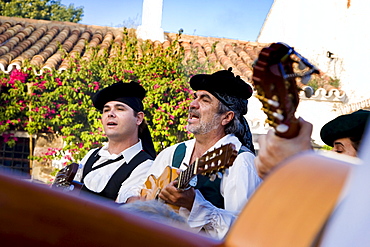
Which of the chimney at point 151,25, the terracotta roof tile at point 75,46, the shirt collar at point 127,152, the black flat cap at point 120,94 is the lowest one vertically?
the shirt collar at point 127,152

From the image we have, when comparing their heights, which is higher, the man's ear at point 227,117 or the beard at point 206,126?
the man's ear at point 227,117

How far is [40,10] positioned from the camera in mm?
32281

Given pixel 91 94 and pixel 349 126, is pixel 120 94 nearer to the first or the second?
pixel 349 126

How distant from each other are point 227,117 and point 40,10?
102ft

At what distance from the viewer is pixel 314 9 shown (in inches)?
492

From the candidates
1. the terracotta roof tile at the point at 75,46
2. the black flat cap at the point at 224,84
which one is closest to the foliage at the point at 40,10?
the terracotta roof tile at the point at 75,46

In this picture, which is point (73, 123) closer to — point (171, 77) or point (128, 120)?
point (171, 77)

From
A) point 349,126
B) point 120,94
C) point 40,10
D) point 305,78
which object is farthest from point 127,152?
point 40,10

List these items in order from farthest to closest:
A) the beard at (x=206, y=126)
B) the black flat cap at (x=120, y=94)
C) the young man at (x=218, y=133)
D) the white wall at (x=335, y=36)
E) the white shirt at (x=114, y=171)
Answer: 1. the white wall at (x=335, y=36)
2. the black flat cap at (x=120, y=94)
3. the white shirt at (x=114, y=171)
4. the beard at (x=206, y=126)
5. the young man at (x=218, y=133)

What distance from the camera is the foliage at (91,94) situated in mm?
8688

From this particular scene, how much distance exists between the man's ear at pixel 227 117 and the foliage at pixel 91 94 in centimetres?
528

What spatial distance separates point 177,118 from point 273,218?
27.8 ft

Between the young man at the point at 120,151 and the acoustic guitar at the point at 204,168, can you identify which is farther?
the young man at the point at 120,151

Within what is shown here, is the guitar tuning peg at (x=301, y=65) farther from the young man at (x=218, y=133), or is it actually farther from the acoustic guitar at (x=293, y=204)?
the young man at (x=218, y=133)
